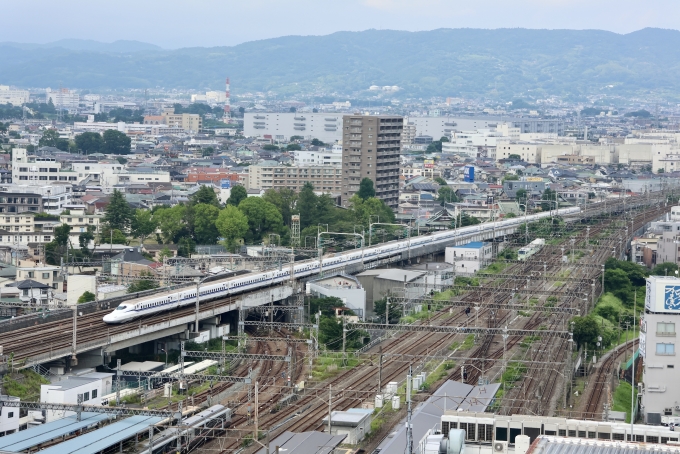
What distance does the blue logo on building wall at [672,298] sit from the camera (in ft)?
53.7

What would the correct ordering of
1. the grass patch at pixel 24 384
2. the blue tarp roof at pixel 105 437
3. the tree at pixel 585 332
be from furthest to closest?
the tree at pixel 585 332
the grass patch at pixel 24 384
the blue tarp roof at pixel 105 437

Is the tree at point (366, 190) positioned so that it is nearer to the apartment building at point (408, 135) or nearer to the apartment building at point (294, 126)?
the apartment building at point (408, 135)

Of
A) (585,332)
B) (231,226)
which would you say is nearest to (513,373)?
(585,332)

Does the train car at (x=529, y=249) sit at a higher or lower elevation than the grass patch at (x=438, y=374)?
higher

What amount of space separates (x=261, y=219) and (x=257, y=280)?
10801 millimetres

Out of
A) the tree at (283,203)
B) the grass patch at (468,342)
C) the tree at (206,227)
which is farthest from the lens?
the tree at (283,203)

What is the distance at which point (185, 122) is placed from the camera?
337 feet

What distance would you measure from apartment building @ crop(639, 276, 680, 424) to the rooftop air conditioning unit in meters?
4.22

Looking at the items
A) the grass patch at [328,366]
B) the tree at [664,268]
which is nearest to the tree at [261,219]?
the tree at [664,268]

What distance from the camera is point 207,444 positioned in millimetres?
15211

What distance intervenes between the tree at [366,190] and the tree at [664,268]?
50.2 ft

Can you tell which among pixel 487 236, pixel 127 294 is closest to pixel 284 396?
pixel 127 294

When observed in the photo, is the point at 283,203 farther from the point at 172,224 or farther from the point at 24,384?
the point at 24,384

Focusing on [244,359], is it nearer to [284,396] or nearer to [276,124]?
[284,396]
